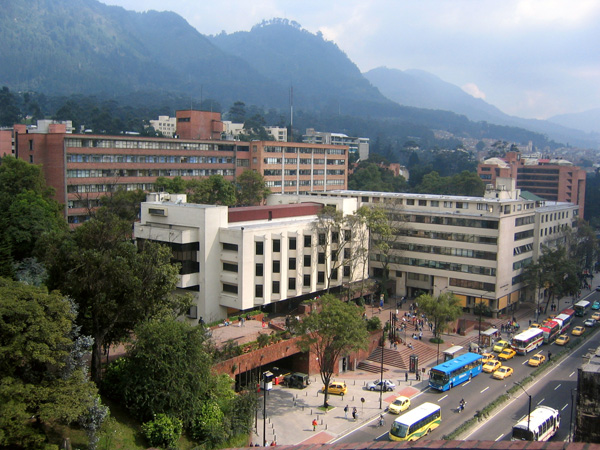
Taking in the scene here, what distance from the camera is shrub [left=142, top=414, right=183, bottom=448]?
29.4 m

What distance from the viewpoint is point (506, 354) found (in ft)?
171

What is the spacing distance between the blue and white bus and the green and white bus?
22.7 ft

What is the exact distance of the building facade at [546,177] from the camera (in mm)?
137250

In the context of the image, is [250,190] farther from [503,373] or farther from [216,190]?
[503,373]

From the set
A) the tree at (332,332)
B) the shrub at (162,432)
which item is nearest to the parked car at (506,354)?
the tree at (332,332)

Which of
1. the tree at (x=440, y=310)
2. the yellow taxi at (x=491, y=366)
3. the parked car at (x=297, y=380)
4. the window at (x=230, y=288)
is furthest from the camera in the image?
the tree at (x=440, y=310)

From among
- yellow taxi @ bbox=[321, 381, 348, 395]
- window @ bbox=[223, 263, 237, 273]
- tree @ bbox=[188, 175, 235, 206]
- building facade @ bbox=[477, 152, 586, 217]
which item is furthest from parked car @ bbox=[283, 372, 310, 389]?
building facade @ bbox=[477, 152, 586, 217]

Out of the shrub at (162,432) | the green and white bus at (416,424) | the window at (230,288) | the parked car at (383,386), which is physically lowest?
the parked car at (383,386)

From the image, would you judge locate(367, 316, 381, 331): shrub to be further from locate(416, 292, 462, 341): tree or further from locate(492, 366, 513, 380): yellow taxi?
locate(492, 366, 513, 380): yellow taxi

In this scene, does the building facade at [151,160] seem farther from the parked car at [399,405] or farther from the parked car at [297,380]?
the parked car at [399,405]

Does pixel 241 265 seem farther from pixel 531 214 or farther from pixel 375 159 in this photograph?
pixel 375 159

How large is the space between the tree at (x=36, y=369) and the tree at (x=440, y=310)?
34016mm

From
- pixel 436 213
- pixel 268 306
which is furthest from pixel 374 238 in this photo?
pixel 268 306

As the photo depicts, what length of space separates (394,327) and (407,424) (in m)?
19.0
